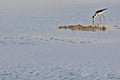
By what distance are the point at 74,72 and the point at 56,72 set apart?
1.69 ft

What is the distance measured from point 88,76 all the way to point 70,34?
35.8 ft

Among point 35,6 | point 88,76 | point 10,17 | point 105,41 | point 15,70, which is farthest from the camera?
point 35,6

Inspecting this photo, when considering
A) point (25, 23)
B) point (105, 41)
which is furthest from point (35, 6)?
point (105, 41)

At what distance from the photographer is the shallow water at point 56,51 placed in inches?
567

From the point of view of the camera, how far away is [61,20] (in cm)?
3312

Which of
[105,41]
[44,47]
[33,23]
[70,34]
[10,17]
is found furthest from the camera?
[10,17]

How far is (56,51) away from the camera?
1870cm

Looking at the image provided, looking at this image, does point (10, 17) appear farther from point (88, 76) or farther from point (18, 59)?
point (88, 76)

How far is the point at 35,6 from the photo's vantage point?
140ft

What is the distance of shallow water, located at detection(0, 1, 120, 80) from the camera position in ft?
47.2

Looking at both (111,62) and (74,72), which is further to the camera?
(111,62)

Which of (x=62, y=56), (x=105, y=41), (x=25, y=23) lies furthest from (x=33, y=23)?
(x=62, y=56)

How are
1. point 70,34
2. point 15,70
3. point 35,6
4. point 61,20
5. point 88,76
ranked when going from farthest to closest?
point 35,6, point 61,20, point 70,34, point 15,70, point 88,76

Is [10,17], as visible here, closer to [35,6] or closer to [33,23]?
[33,23]
